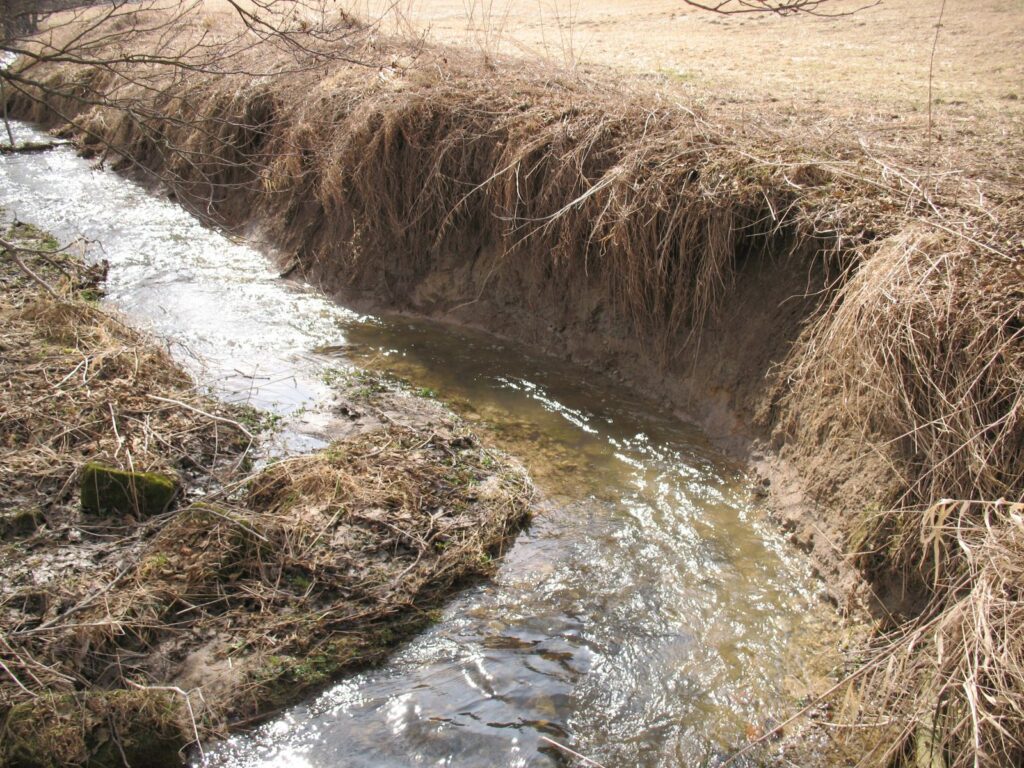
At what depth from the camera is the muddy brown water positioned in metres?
3.29

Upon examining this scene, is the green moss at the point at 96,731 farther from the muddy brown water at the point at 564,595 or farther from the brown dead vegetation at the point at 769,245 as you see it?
the brown dead vegetation at the point at 769,245

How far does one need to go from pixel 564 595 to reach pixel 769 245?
2.71 m

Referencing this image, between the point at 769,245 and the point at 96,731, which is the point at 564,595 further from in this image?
the point at 769,245

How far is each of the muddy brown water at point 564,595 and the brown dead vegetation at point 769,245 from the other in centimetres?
49

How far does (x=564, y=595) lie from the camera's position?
400 centimetres

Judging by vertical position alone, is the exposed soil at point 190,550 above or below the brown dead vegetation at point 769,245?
below

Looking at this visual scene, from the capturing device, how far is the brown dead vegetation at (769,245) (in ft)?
10.7

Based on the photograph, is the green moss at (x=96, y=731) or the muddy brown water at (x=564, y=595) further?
the muddy brown water at (x=564, y=595)

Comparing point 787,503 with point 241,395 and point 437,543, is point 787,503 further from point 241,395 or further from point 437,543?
point 241,395

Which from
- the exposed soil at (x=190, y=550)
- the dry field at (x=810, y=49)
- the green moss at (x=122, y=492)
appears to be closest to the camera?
the exposed soil at (x=190, y=550)

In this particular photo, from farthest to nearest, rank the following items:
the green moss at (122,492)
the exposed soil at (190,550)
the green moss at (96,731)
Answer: the green moss at (122,492)
the exposed soil at (190,550)
the green moss at (96,731)

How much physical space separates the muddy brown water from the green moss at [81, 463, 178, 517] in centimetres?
83

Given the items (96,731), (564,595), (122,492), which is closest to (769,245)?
(564,595)

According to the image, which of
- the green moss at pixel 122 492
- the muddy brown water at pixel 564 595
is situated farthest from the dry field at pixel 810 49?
the green moss at pixel 122 492
